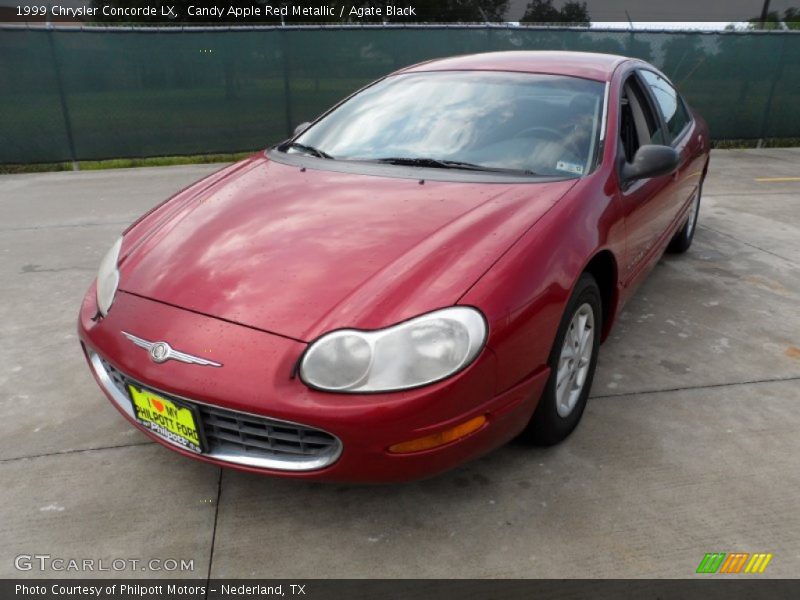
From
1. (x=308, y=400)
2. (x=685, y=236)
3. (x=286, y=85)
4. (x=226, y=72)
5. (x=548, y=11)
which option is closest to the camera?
(x=308, y=400)

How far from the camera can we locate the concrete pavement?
196cm

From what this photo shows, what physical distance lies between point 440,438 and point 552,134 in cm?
153

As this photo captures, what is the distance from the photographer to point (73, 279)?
13.9 feet

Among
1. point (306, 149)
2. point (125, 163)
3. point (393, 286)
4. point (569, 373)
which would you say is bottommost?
point (125, 163)

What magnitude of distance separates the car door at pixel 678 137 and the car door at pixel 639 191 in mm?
134

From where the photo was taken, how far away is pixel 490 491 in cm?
221

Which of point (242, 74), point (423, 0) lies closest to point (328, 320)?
point (242, 74)

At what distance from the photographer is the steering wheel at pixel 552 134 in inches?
106

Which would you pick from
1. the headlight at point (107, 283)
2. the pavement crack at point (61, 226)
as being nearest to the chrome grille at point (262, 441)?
the headlight at point (107, 283)

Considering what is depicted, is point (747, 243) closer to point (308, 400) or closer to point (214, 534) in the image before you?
point (308, 400)

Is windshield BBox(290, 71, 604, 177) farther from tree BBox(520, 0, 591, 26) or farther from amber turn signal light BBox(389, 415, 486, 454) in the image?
tree BBox(520, 0, 591, 26)

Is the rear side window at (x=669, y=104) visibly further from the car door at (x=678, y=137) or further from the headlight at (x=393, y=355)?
the headlight at (x=393, y=355)

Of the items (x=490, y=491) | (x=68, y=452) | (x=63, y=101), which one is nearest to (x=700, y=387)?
(x=490, y=491)

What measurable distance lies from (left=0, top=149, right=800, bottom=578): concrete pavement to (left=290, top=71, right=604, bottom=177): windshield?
1.08 m
